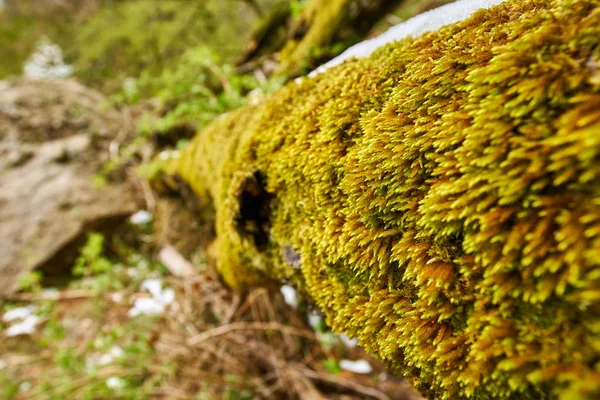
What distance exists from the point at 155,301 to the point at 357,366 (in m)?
1.97

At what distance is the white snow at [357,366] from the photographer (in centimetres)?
296

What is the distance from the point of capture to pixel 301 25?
148 inches

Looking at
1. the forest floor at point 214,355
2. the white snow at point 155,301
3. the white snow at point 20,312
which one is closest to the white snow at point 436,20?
the forest floor at point 214,355

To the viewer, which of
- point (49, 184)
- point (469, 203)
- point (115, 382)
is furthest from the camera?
point (49, 184)

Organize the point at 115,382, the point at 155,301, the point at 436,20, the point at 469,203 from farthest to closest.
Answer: the point at 155,301, the point at 115,382, the point at 436,20, the point at 469,203

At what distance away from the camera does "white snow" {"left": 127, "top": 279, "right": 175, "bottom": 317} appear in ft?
10.2

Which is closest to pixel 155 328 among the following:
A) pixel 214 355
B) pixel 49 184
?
pixel 214 355

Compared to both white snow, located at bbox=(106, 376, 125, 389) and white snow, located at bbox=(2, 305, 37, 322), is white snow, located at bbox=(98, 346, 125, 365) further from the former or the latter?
white snow, located at bbox=(2, 305, 37, 322)

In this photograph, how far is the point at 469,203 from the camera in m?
0.66

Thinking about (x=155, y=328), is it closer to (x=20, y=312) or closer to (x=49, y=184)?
(x=20, y=312)

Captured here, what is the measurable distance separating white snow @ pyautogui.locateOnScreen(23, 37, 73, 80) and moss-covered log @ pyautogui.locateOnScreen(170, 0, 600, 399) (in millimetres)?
15844

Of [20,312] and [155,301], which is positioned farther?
[20,312]

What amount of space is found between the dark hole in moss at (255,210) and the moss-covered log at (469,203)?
0.66ft

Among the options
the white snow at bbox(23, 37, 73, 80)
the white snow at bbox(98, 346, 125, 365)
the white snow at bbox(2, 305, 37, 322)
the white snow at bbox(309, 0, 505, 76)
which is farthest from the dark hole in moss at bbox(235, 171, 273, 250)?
the white snow at bbox(23, 37, 73, 80)
